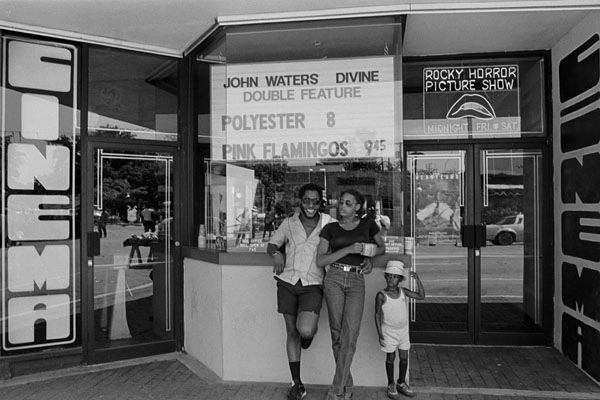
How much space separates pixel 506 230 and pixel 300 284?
294cm

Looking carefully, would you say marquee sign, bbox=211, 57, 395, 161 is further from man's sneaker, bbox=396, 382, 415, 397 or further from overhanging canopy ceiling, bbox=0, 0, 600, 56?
man's sneaker, bbox=396, 382, 415, 397

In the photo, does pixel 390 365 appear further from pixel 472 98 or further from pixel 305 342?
pixel 472 98

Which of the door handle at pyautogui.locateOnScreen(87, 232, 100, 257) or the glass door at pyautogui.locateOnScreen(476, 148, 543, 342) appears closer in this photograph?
the door handle at pyautogui.locateOnScreen(87, 232, 100, 257)

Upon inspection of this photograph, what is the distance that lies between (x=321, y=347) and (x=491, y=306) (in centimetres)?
248

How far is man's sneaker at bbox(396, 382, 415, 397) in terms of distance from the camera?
4328mm

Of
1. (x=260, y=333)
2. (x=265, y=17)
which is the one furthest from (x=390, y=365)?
Result: (x=265, y=17)

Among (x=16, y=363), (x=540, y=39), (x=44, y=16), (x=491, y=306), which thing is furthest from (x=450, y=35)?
(x=16, y=363)

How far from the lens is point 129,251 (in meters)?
5.50

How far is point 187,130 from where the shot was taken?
5688mm

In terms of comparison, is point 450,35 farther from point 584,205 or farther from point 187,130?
point 187,130

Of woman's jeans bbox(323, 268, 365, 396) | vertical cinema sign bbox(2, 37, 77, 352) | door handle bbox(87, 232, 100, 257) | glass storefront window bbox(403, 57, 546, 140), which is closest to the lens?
woman's jeans bbox(323, 268, 365, 396)

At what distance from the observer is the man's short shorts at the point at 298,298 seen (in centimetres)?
426

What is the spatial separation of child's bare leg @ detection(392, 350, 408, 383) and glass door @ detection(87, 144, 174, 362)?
8.44 feet

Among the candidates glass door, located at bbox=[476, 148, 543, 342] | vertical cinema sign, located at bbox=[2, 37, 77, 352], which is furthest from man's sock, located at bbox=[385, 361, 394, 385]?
vertical cinema sign, located at bbox=[2, 37, 77, 352]
